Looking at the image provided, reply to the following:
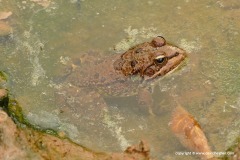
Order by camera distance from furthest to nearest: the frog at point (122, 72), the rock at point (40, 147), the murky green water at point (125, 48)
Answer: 1. the frog at point (122, 72)
2. the murky green water at point (125, 48)
3. the rock at point (40, 147)

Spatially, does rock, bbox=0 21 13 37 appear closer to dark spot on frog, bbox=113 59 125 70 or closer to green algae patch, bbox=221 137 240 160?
dark spot on frog, bbox=113 59 125 70

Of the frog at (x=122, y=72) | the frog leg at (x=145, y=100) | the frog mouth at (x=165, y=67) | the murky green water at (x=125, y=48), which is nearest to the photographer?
the murky green water at (x=125, y=48)

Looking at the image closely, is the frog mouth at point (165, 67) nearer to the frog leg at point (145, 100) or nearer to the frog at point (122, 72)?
the frog at point (122, 72)

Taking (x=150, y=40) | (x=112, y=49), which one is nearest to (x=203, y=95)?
(x=150, y=40)

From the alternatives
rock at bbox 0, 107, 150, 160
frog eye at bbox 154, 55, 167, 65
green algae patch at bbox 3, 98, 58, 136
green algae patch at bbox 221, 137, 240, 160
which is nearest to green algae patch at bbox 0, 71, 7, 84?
green algae patch at bbox 3, 98, 58, 136

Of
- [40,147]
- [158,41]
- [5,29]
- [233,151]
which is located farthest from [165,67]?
[5,29]

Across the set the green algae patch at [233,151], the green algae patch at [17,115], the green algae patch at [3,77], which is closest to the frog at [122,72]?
the green algae patch at [17,115]

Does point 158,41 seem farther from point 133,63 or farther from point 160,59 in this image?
point 133,63
